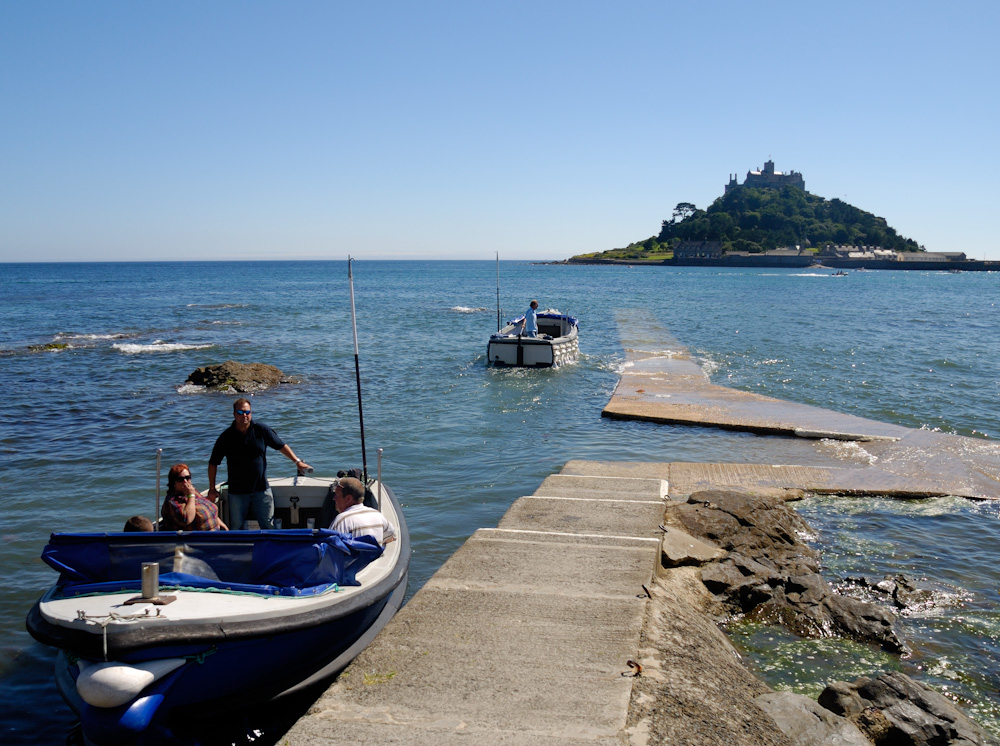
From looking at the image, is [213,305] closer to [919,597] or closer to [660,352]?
[660,352]

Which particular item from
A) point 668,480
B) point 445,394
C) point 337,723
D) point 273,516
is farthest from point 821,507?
point 445,394

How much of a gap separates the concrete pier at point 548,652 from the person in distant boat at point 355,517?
2.10ft

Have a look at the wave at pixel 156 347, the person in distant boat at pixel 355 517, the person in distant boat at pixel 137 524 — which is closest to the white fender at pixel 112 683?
the person in distant boat at pixel 137 524

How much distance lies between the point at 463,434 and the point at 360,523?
9686 millimetres

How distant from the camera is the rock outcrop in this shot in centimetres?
750

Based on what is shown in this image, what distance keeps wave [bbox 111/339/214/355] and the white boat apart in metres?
26.9

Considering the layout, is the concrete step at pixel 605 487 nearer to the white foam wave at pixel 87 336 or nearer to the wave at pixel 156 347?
the wave at pixel 156 347

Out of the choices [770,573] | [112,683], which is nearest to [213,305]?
[770,573]

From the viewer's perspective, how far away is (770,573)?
8227 millimetres

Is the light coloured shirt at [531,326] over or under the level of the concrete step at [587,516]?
over

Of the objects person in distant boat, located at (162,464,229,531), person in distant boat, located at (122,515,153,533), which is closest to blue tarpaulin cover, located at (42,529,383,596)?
person in distant boat, located at (122,515,153,533)

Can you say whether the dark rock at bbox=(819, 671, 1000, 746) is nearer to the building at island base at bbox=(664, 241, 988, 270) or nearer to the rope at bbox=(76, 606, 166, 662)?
the rope at bbox=(76, 606, 166, 662)

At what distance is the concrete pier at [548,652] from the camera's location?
15.4 feet

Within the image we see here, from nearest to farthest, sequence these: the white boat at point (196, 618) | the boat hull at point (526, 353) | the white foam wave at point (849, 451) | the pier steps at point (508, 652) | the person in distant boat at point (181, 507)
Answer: the pier steps at point (508, 652), the white boat at point (196, 618), the person in distant boat at point (181, 507), the white foam wave at point (849, 451), the boat hull at point (526, 353)
